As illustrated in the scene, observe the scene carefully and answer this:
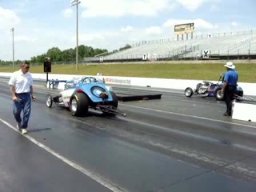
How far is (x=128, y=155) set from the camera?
8086 millimetres

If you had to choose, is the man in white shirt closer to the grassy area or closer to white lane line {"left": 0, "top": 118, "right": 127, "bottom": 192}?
white lane line {"left": 0, "top": 118, "right": 127, "bottom": 192}

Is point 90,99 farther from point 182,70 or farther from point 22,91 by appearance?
point 182,70

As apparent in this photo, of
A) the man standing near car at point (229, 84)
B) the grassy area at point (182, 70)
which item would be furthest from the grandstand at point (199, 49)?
the man standing near car at point (229, 84)

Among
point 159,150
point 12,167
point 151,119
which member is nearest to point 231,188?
point 159,150

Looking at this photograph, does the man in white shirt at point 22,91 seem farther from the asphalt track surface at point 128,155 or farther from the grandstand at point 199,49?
the grandstand at point 199,49

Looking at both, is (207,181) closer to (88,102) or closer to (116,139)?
(116,139)

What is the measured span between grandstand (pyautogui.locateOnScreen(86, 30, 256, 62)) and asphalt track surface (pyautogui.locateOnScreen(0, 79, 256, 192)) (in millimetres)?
46362

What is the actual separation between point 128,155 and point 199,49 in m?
63.2

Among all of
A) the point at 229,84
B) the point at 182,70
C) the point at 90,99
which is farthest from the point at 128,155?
the point at 182,70

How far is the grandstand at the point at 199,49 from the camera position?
60.7 meters

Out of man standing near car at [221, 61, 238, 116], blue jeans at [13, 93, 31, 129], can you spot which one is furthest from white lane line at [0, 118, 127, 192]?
man standing near car at [221, 61, 238, 116]

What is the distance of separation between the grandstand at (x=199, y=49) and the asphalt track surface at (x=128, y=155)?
46362mm

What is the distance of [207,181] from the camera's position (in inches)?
249

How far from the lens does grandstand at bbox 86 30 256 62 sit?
199 ft
